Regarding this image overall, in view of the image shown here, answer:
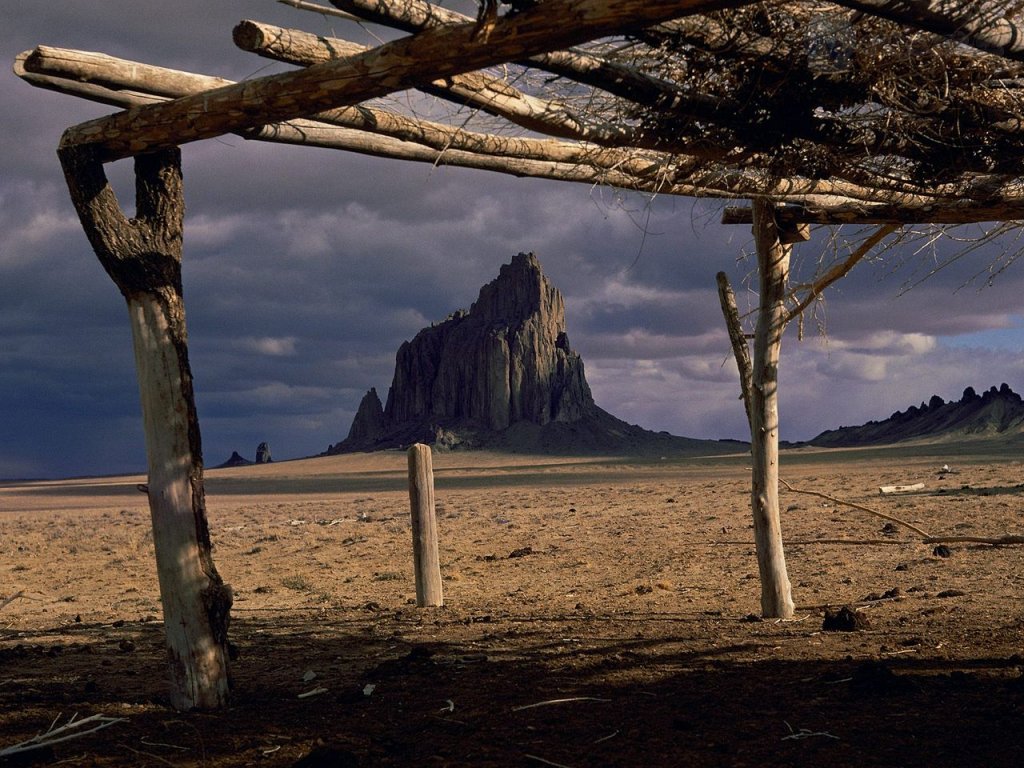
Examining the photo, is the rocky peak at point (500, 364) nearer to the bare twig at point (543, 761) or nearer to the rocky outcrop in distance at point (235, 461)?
→ the rocky outcrop in distance at point (235, 461)

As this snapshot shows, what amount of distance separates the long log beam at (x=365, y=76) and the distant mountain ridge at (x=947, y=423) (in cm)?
8350

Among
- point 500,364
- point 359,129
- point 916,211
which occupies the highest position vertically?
point 500,364

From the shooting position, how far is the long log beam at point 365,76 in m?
3.98

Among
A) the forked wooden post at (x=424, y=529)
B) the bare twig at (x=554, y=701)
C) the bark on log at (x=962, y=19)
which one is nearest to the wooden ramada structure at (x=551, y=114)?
the bark on log at (x=962, y=19)

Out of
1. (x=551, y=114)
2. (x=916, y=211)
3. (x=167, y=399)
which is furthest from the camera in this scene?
(x=916, y=211)

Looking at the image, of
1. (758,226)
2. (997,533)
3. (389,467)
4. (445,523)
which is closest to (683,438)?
(389,467)

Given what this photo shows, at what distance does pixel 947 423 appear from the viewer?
295 feet

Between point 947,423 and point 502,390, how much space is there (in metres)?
54.8

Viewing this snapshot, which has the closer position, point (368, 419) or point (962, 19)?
point (962, 19)

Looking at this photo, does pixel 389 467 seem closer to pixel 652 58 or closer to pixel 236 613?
pixel 236 613

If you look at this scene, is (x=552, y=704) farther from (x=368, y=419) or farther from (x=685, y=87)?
(x=368, y=419)

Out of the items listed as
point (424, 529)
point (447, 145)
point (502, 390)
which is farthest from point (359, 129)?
point (502, 390)

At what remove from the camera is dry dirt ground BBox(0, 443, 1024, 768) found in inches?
202

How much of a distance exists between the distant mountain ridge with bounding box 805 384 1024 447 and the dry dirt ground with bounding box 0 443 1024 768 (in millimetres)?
73950
